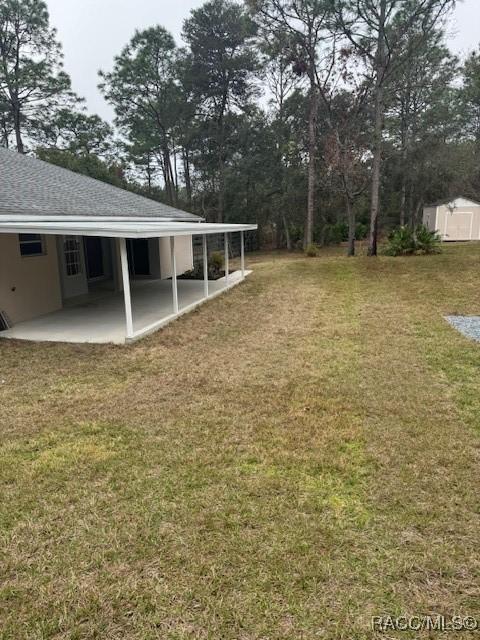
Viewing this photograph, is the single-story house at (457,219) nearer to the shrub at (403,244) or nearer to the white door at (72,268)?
the shrub at (403,244)

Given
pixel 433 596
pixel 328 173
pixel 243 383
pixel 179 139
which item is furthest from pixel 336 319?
pixel 179 139

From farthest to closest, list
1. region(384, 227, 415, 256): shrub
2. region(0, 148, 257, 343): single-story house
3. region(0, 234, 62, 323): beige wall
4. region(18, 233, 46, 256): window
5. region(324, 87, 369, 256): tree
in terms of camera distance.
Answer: region(324, 87, 369, 256): tree, region(384, 227, 415, 256): shrub, region(18, 233, 46, 256): window, region(0, 234, 62, 323): beige wall, region(0, 148, 257, 343): single-story house

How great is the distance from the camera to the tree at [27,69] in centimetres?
2517

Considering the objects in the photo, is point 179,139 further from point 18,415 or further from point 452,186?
point 18,415

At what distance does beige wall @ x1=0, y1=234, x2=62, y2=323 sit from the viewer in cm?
780

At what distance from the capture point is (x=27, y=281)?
836 centimetres

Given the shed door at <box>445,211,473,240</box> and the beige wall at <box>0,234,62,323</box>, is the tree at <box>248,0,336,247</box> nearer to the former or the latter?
the shed door at <box>445,211,473,240</box>

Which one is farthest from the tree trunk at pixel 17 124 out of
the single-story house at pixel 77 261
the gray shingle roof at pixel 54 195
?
the single-story house at pixel 77 261

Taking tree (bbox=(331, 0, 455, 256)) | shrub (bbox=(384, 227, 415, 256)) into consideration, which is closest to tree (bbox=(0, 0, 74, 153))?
tree (bbox=(331, 0, 455, 256))

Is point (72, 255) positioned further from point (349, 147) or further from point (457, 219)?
point (457, 219)

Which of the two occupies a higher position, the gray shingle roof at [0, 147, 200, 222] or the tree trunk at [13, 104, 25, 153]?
the tree trunk at [13, 104, 25, 153]

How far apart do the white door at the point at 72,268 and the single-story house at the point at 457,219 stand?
69.2ft

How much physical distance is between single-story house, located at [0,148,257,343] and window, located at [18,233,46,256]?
2cm

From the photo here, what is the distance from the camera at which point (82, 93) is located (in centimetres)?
2825
